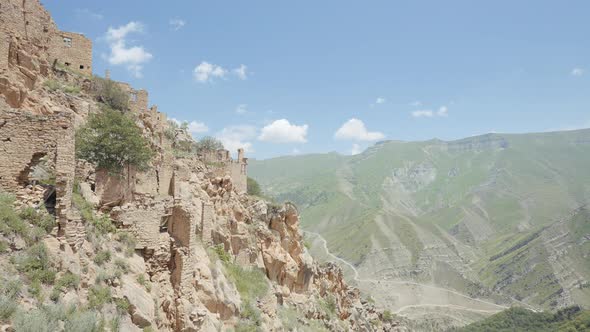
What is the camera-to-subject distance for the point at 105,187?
1589cm

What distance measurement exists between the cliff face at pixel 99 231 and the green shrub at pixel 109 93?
0.57 meters

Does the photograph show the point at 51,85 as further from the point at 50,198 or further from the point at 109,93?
the point at 50,198

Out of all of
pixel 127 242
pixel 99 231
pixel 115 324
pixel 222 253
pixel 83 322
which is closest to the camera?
pixel 83 322

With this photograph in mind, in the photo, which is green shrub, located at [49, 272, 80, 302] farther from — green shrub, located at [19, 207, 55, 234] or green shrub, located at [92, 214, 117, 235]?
green shrub, located at [92, 214, 117, 235]

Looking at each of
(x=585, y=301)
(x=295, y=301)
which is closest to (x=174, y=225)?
(x=295, y=301)

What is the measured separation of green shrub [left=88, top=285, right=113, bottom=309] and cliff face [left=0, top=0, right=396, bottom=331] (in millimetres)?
35

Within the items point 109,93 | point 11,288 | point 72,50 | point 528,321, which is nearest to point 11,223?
point 11,288

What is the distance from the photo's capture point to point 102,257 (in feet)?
38.2

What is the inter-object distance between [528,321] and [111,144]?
117046mm

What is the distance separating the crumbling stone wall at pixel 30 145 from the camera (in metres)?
11.0

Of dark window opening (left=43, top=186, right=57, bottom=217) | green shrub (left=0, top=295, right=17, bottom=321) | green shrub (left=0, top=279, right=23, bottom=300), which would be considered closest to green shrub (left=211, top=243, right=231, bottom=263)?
dark window opening (left=43, top=186, right=57, bottom=217)

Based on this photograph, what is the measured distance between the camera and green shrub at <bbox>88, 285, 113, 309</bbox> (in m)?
10.00

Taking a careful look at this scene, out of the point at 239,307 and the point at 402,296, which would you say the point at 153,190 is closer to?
the point at 239,307

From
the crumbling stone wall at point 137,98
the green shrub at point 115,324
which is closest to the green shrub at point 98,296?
the green shrub at point 115,324
